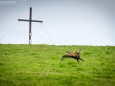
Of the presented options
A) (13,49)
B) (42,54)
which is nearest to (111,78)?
(42,54)

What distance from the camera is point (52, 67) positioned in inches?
901

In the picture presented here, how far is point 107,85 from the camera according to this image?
17719mm

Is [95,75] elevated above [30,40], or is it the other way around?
[30,40]

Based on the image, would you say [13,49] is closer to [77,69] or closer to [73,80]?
[77,69]

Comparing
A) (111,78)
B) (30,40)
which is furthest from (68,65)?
(30,40)

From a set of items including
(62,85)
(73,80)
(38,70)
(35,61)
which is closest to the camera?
(62,85)

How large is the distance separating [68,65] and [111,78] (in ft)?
16.1

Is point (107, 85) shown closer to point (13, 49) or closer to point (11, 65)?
point (11, 65)

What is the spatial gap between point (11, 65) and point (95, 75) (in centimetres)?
657

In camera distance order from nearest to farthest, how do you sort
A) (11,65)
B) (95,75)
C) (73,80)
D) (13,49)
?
(73,80) < (95,75) < (11,65) < (13,49)

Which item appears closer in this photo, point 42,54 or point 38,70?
point 38,70

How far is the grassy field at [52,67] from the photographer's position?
18.5 metres

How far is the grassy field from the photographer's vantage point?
18.5 metres

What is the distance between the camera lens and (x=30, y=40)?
38438mm
